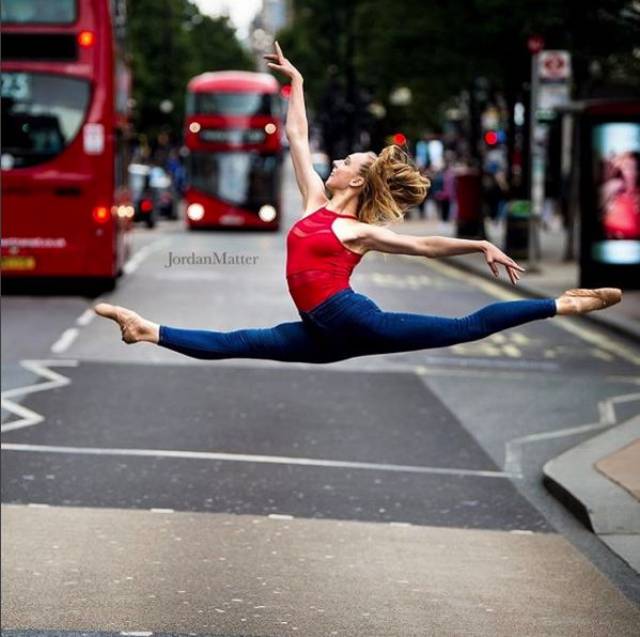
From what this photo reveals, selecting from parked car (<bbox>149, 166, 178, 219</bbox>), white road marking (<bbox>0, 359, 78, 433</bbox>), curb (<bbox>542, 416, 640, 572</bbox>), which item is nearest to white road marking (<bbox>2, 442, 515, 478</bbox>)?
curb (<bbox>542, 416, 640, 572</bbox>)

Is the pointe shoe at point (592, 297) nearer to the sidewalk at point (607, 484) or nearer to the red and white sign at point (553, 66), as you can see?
the sidewalk at point (607, 484)

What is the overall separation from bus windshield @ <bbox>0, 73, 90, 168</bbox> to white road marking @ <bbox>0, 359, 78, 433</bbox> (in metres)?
4.03

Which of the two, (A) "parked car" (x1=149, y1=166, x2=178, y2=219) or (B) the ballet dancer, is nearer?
(B) the ballet dancer

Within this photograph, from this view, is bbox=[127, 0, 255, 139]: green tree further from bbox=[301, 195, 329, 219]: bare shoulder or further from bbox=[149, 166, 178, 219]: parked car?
bbox=[301, 195, 329, 219]: bare shoulder

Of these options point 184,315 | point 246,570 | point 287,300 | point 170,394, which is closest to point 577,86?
point 287,300

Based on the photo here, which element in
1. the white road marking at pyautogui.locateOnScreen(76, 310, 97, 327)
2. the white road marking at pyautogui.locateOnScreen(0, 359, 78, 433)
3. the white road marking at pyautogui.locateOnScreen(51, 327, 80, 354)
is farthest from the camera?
the white road marking at pyautogui.locateOnScreen(76, 310, 97, 327)

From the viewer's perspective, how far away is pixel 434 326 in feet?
14.5

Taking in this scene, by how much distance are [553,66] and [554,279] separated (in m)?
3.84

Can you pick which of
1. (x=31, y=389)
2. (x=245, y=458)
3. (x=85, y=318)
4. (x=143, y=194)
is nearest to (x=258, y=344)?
(x=245, y=458)

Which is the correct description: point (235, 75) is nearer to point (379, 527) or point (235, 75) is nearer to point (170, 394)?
point (170, 394)

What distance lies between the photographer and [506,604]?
28.0ft

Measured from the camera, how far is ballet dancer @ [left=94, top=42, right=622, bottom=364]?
4215 millimetres

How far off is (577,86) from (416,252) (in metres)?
36.9

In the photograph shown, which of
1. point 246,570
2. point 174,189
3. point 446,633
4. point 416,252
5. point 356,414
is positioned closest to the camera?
point 416,252
